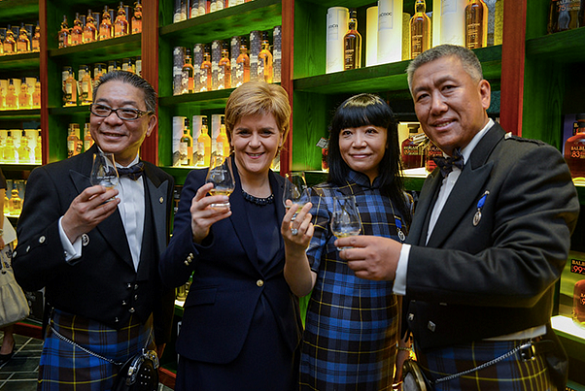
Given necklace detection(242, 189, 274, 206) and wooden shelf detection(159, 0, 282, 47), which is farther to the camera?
wooden shelf detection(159, 0, 282, 47)

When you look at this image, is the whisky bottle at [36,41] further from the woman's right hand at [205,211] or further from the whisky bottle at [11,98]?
the woman's right hand at [205,211]

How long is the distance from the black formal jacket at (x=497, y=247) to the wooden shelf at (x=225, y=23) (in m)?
1.88

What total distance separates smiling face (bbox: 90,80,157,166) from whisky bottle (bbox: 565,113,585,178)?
68.3 inches

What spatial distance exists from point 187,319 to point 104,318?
1.01 ft

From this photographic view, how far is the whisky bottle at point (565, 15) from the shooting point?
167 centimetres

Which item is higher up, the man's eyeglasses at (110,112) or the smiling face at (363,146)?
the man's eyeglasses at (110,112)

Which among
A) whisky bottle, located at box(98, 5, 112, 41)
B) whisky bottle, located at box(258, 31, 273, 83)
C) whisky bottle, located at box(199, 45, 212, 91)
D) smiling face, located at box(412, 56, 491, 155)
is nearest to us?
smiling face, located at box(412, 56, 491, 155)

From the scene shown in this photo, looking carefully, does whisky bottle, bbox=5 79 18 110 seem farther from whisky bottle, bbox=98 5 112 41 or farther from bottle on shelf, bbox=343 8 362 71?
bottle on shelf, bbox=343 8 362 71

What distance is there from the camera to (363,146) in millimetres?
1896

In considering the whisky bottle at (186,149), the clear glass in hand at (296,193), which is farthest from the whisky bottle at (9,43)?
the clear glass in hand at (296,193)

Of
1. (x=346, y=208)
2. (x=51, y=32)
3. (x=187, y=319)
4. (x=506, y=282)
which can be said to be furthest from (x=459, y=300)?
(x=51, y=32)

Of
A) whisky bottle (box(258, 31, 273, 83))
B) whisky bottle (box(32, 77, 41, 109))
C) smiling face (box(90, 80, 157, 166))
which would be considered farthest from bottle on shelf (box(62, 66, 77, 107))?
smiling face (box(90, 80, 157, 166))

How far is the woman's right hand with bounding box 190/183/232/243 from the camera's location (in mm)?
1452

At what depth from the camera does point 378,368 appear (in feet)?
5.99
